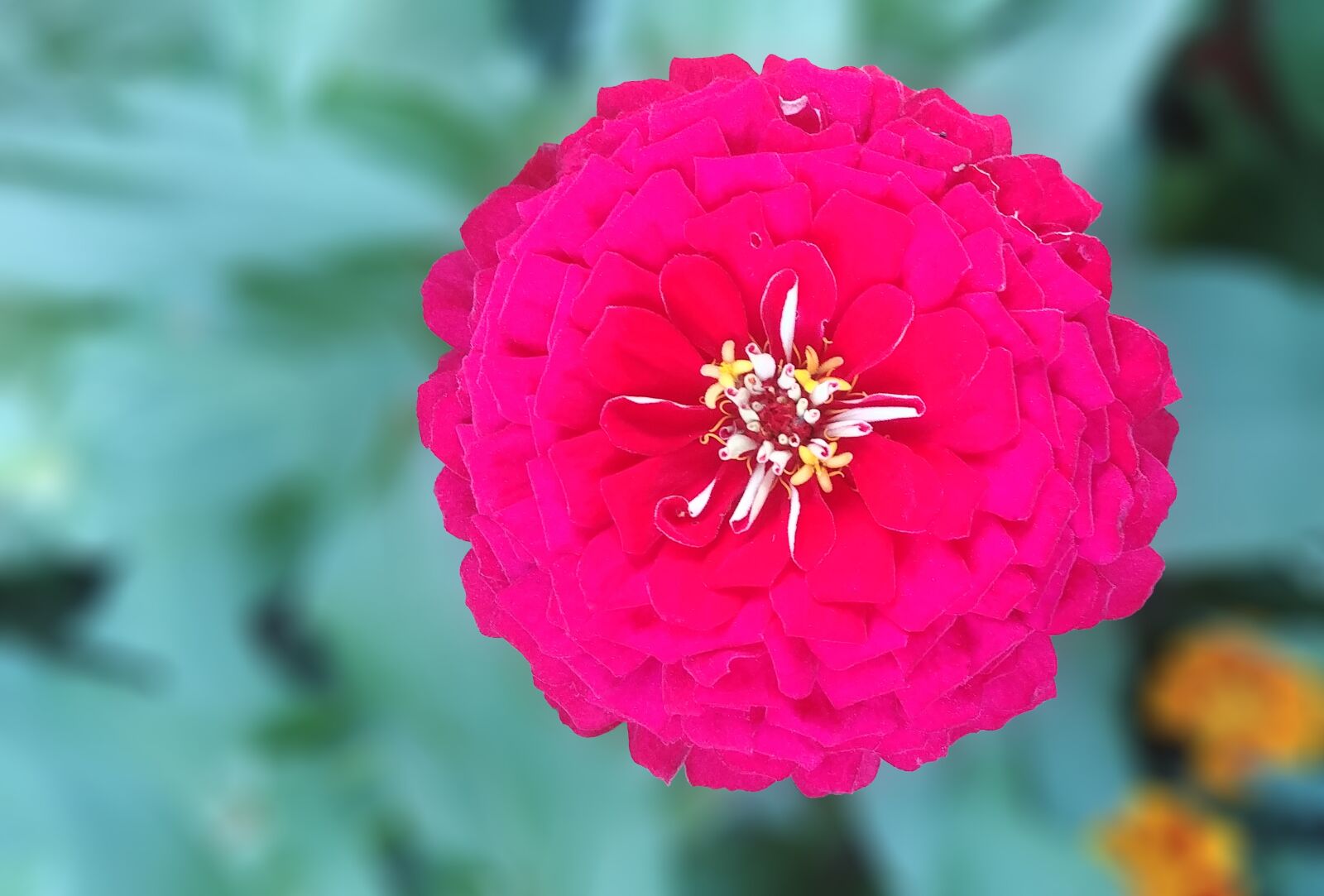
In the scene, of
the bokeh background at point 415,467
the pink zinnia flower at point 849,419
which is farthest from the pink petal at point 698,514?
the bokeh background at point 415,467

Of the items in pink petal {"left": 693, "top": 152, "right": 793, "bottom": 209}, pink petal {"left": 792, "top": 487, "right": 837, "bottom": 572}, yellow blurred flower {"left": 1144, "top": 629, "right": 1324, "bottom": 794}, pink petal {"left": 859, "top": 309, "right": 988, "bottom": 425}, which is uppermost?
pink petal {"left": 693, "top": 152, "right": 793, "bottom": 209}

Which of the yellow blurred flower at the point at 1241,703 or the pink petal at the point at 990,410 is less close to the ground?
the pink petal at the point at 990,410

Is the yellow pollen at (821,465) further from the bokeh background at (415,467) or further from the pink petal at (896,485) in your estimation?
the bokeh background at (415,467)

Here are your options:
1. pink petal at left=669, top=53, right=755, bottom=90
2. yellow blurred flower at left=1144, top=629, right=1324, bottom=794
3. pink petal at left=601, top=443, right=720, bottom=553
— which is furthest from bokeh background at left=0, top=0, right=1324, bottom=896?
pink petal at left=601, top=443, right=720, bottom=553

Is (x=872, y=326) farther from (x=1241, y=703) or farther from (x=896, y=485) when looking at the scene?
(x=1241, y=703)

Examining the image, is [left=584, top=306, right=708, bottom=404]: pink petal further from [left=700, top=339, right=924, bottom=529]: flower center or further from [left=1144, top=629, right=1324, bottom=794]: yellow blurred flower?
[left=1144, top=629, right=1324, bottom=794]: yellow blurred flower

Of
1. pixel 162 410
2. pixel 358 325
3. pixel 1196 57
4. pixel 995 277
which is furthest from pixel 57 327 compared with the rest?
pixel 1196 57
